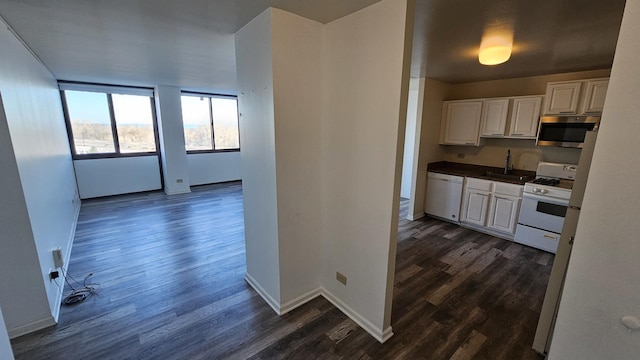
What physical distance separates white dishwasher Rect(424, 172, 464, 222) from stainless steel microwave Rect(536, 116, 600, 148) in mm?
1183

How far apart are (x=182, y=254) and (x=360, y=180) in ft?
8.65

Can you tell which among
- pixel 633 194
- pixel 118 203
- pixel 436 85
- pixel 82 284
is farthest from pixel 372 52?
pixel 118 203

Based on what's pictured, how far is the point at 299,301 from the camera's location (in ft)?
7.77

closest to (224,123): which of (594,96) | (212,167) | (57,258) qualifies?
(212,167)

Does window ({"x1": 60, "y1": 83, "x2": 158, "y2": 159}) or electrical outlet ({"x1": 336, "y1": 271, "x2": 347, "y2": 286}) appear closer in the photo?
electrical outlet ({"x1": 336, "y1": 271, "x2": 347, "y2": 286})

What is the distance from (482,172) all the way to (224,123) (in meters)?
6.21

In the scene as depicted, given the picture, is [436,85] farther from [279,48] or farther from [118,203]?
[118,203]

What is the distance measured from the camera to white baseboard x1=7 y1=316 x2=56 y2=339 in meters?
1.96

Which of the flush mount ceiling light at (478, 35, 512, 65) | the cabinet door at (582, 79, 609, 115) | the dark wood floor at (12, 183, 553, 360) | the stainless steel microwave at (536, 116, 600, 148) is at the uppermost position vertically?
the flush mount ceiling light at (478, 35, 512, 65)

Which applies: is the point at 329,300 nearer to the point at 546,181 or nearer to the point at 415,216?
the point at 415,216

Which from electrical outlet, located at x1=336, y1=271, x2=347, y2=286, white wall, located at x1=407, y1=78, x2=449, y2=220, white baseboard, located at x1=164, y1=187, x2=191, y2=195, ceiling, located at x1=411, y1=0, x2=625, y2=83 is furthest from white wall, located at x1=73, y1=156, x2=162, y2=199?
ceiling, located at x1=411, y1=0, x2=625, y2=83

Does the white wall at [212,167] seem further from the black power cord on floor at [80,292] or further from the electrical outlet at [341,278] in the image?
the electrical outlet at [341,278]

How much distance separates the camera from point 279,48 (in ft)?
6.09

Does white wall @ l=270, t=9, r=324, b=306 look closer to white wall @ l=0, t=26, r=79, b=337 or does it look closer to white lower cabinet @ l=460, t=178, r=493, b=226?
white wall @ l=0, t=26, r=79, b=337
